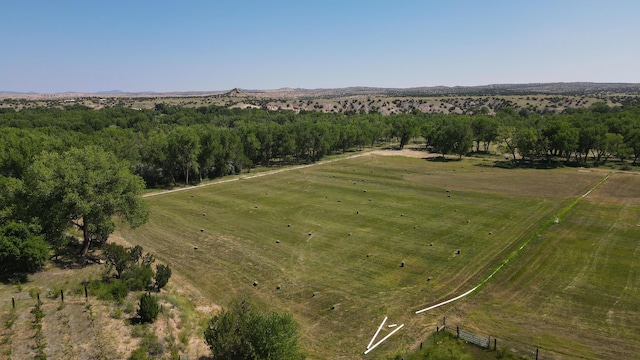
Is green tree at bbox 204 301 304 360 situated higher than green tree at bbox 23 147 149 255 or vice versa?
green tree at bbox 23 147 149 255

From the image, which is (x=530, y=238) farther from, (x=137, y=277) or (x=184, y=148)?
(x=184, y=148)

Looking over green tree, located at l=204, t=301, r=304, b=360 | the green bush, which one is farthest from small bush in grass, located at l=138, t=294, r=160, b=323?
green tree, located at l=204, t=301, r=304, b=360

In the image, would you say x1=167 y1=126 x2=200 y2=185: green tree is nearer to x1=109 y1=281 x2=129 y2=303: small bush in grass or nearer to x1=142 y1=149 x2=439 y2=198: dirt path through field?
x1=142 y1=149 x2=439 y2=198: dirt path through field

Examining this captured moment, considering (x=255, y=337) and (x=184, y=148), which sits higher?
(x=184, y=148)

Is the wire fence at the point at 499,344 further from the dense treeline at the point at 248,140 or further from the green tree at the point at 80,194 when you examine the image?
the dense treeline at the point at 248,140

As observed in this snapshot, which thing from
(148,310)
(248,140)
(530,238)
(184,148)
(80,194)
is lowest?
(530,238)

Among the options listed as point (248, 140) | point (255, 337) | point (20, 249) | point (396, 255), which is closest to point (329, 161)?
point (248, 140)
